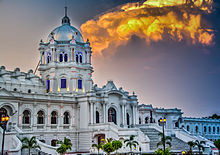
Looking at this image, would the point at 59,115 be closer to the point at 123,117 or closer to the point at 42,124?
the point at 42,124

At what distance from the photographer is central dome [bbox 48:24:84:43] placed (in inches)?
2653

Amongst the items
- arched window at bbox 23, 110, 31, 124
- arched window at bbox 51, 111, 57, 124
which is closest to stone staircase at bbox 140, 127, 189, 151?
arched window at bbox 51, 111, 57, 124

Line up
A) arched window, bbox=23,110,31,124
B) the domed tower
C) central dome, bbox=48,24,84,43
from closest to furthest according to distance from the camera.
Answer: arched window, bbox=23,110,31,124
the domed tower
central dome, bbox=48,24,84,43

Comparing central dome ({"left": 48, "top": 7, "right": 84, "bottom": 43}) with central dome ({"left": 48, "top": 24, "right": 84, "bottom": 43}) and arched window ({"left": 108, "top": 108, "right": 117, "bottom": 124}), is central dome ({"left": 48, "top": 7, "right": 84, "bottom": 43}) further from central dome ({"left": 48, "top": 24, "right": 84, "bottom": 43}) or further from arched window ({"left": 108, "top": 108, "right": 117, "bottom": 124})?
arched window ({"left": 108, "top": 108, "right": 117, "bottom": 124})

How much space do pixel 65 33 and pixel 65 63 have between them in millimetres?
6846

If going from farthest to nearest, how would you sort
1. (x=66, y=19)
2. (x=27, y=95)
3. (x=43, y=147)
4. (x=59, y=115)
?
(x=66, y=19) → (x=59, y=115) → (x=27, y=95) → (x=43, y=147)

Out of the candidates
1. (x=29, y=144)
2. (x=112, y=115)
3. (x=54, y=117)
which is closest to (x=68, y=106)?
(x=54, y=117)

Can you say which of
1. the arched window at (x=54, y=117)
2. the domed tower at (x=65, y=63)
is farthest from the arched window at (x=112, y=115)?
the arched window at (x=54, y=117)

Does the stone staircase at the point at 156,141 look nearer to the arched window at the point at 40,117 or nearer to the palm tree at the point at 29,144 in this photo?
the arched window at the point at 40,117

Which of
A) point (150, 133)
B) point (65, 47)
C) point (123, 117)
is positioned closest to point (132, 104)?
point (123, 117)

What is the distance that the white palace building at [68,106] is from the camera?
165 feet

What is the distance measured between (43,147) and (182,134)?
91.7ft

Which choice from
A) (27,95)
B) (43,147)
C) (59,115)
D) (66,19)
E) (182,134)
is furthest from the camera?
(66,19)

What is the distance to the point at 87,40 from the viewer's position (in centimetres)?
6969
